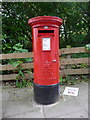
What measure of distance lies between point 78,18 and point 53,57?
4.69 meters

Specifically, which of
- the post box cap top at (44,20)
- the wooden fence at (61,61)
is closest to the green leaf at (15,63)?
the wooden fence at (61,61)

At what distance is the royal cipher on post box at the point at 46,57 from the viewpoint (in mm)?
2367

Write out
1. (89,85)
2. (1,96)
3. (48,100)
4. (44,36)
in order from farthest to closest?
(89,85) → (1,96) → (48,100) → (44,36)

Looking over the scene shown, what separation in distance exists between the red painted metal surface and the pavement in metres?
0.54

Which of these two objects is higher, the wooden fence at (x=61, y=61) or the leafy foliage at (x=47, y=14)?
the leafy foliage at (x=47, y=14)

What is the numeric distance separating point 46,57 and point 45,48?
20 cm

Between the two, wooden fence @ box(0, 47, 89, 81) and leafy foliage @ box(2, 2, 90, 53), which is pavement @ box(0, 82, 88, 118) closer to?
wooden fence @ box(0, 47, 89, 81)

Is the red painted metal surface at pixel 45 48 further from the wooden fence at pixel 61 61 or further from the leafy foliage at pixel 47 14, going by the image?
the leafy foliage at pixel 47 14

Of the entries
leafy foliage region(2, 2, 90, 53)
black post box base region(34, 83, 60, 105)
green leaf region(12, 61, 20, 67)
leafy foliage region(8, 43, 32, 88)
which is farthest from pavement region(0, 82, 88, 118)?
leafy foliage region(2, 2, 90, 53)

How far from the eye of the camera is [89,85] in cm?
361

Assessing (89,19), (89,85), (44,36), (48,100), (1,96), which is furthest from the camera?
(89,19)

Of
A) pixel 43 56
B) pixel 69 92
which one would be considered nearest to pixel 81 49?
pixel 69 92

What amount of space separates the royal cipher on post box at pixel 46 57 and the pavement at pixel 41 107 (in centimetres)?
19

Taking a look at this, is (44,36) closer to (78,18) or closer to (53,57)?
(53,57)
